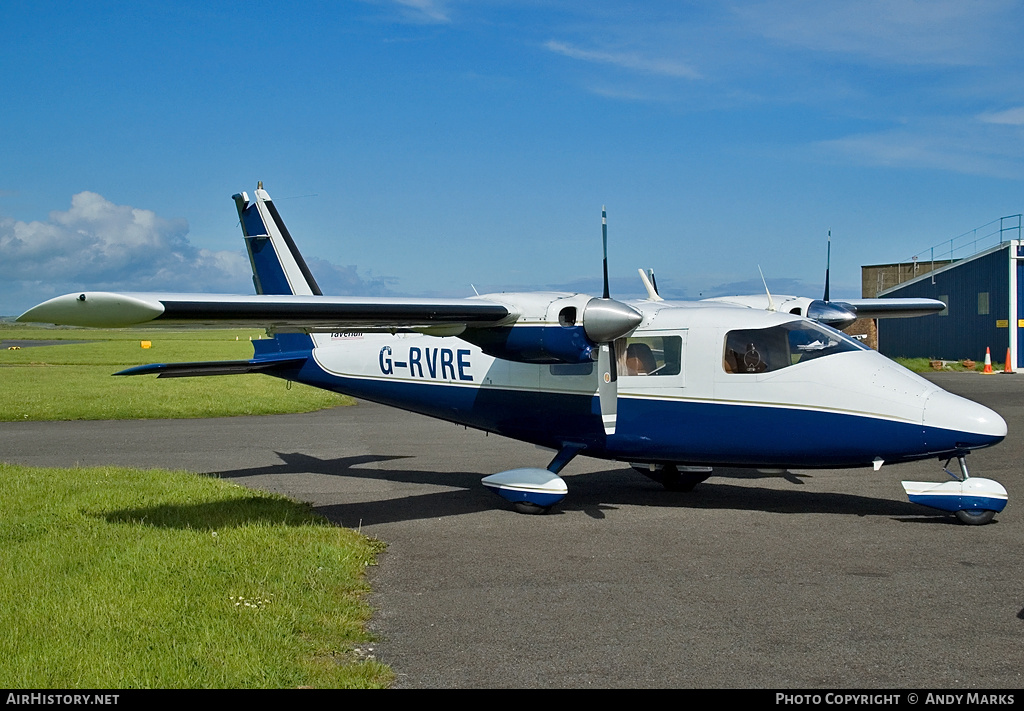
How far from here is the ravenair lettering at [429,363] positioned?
1227cm

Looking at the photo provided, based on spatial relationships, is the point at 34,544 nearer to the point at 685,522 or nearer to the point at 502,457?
the point at 685,522

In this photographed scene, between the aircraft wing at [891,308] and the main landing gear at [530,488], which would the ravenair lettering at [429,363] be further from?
the aircraft wing at [891,308]

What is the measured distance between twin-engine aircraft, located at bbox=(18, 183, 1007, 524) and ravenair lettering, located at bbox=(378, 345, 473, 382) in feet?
0.11

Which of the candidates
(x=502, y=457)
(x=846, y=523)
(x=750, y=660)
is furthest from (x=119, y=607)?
(x=502, y=457)

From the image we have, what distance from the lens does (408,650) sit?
6.05m

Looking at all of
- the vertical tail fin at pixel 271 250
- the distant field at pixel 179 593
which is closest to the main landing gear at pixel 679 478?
the distant field at pixel 179 593

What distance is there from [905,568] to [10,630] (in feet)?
23.6

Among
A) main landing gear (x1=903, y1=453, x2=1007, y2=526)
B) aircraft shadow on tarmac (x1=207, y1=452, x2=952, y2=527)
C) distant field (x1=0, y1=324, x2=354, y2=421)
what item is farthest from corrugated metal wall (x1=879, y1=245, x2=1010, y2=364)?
main landing gear (x1=903, y1=453, x2=1007, y2=526)

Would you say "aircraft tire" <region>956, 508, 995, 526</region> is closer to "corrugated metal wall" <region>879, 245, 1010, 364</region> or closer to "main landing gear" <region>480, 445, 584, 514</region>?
"main landing gear" <region>480, 445, 584, 514</region>

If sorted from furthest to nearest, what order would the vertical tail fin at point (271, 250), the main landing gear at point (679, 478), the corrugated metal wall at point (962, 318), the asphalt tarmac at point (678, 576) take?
the corrugated metal wall at point (962, 318)
the vertical tail fin at point (271, 250)
the main landing gear at point (679, 478)
the asphalt tarmac at point (678, 576)

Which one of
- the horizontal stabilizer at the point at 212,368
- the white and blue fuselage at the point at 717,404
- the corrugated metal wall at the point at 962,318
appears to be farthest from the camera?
the corrugated metal wall at the point at 962,318

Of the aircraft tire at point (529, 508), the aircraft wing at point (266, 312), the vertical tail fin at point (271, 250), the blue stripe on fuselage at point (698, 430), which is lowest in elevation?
the aircraft tire at point (529, 508)

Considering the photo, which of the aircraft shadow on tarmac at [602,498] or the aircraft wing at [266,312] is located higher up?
the aircraft wing at [266,312]

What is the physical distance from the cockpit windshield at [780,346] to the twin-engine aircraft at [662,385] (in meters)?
0.01
